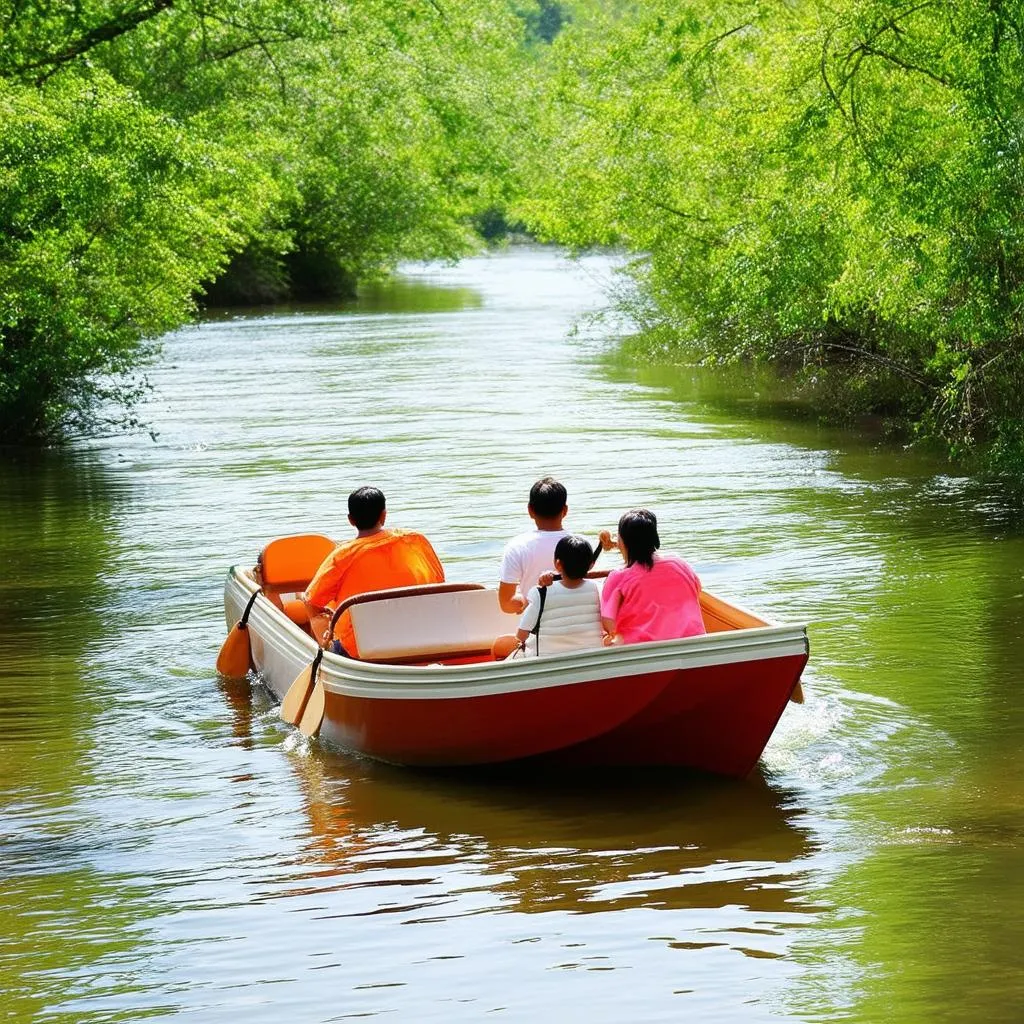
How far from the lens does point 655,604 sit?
800 cm

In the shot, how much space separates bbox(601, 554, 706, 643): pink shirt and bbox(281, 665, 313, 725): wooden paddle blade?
1.90m

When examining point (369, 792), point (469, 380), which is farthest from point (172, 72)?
point (369, 792)

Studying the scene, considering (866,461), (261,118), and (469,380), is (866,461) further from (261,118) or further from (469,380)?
(261,118)

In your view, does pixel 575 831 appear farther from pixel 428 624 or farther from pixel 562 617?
pixel 428 624

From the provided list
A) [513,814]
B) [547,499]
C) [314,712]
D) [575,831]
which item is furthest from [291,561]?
[575,831]

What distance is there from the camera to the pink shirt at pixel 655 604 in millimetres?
7984

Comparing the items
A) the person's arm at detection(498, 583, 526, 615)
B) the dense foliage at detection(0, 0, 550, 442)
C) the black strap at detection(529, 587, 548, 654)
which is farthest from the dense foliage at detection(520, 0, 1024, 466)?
the black strap at detection(529, 587, 548, 654)

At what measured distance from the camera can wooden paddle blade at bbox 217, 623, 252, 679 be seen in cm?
1076

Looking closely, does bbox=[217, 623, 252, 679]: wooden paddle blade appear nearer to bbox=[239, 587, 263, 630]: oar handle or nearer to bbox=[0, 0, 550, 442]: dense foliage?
bbox=[239, 587, 263, 630]: oar handle

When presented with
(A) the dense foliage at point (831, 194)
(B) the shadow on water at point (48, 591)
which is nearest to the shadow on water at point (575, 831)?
(B) the shadow on water at point (48, 591)

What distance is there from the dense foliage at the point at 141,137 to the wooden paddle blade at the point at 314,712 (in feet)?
24.0

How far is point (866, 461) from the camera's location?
63.5 ft

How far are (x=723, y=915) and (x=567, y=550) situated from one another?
197 cm

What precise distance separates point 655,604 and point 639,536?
0.32m
